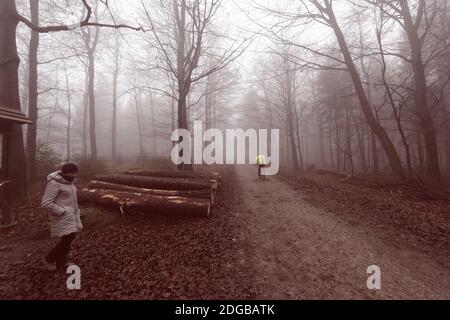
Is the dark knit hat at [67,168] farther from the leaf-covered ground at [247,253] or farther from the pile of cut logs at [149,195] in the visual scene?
the pile of cut logs at [149,195]

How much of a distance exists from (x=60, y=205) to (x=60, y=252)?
31.7 inches

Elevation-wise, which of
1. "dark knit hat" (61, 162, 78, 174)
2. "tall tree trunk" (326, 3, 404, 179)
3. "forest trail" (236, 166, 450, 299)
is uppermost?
"tall tree trunk" (326, 3, 404, 179)

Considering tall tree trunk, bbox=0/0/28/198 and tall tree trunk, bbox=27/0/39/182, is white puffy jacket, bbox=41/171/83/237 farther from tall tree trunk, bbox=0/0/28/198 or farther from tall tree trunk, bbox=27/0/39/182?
tall tree trunk, bbox=27/0/39/182

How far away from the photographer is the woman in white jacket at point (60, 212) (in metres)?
4.04

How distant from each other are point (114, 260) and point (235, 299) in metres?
2.46

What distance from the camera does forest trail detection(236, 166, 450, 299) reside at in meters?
3.47

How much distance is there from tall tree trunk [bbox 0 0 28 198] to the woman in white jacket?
4446 mm

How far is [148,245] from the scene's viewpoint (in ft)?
16.8

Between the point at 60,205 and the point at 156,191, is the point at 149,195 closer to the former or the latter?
the point at 156,191

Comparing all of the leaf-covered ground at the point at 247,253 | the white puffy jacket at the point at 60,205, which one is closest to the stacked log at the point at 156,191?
the leaf-covered ground at the point at 247,253

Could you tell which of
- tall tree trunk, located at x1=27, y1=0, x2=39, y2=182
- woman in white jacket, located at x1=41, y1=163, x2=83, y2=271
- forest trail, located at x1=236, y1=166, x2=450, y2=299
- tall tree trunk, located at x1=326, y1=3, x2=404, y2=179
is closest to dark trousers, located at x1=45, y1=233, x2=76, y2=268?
woman in white jacket, located at x1=41, y1=163, x2=83, y2=271

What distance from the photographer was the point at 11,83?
729 centimetres
